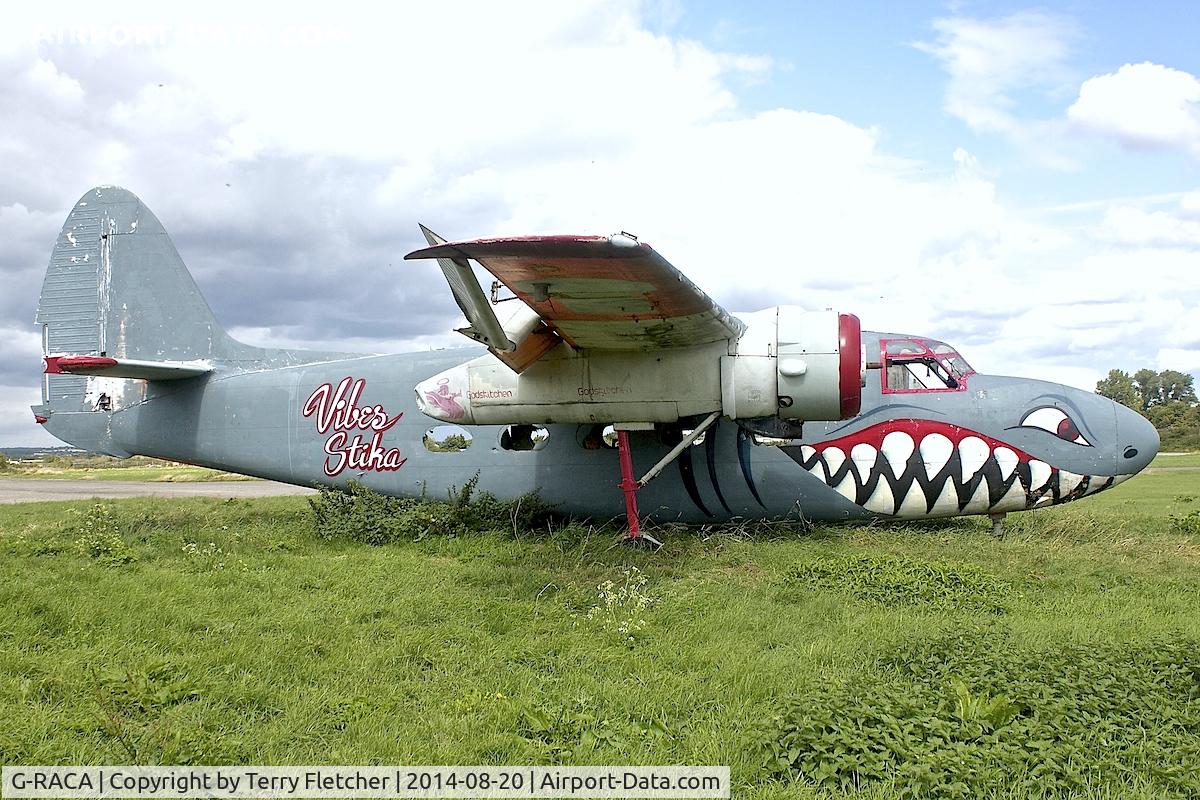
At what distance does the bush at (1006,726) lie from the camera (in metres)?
3.58

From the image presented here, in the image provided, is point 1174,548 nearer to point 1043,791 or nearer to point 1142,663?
point 1142,663

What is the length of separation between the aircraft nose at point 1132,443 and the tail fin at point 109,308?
11943 mm

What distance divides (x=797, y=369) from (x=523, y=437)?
4045 mm

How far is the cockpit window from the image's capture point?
10.4 m

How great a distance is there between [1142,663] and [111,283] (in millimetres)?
12765

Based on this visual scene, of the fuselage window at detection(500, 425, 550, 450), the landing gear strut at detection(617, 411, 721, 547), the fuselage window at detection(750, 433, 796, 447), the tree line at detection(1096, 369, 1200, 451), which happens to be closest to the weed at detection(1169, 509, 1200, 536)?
the fuselage window at detection(750, 433, 796, 447)

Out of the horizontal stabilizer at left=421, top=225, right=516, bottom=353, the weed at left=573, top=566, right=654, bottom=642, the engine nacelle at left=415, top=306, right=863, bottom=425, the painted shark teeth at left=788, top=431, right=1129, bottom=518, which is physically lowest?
the weed at left=573, top=566, right=654, bottom=642

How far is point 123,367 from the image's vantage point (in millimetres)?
11078

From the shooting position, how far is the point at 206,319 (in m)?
12.4

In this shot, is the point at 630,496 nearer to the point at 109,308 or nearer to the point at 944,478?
the point at 944,478

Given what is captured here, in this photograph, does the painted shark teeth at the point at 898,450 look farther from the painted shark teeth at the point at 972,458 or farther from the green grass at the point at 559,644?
the green grass at the point at 559,644

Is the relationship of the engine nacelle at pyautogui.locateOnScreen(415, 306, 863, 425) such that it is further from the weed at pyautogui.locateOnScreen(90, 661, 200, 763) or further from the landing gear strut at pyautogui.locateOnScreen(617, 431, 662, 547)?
the weed at pyautogui.locateOnScreen(90, 661, 200, 763)

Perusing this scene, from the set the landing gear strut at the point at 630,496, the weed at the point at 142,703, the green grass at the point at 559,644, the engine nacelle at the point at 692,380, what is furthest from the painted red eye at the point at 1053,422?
the weed at the point at 142,703

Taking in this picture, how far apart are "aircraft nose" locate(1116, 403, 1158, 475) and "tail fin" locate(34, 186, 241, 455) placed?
39.2 feet
